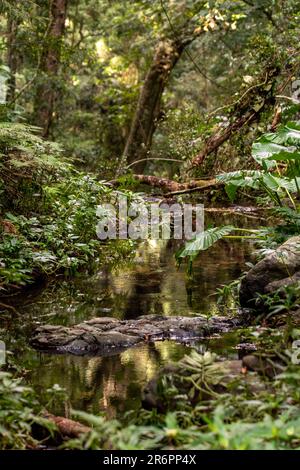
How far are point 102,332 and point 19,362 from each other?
81 cm

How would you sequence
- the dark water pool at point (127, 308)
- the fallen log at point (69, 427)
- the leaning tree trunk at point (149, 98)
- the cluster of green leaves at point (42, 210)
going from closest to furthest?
1. the fallen log at point (69, 427)
2. the dark water pool at point (127, 308)
3. the cluster of green leaves at point (42, 210)
4. the leaning tree trunk at point (149, 98)

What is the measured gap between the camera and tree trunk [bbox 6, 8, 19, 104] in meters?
12.5

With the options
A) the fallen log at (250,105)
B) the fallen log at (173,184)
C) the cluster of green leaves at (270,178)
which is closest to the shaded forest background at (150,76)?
the fallen log at (250,105)

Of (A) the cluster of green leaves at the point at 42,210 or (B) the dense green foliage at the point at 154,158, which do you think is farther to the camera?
(A) the cluster of green leaves at the point at 42,210

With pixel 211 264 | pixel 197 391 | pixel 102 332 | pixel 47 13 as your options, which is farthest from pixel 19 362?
pixel 47 13

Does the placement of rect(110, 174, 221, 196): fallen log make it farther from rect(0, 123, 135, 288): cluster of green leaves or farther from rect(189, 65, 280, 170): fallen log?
rect(0, 123, 135, 288): cluster of green leaves

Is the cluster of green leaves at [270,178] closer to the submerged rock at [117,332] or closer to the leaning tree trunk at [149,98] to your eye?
the submerged rock at [117,332]

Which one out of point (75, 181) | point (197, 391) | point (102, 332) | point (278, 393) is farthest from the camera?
point (75, 181)

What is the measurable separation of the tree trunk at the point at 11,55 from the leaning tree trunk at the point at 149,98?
2.89m

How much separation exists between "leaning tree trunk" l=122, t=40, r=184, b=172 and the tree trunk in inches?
114

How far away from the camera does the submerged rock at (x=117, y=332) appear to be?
500 cm

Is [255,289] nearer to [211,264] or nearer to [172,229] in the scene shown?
[211,264]

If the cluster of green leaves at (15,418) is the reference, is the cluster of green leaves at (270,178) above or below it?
above

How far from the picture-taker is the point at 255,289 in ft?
18.4
